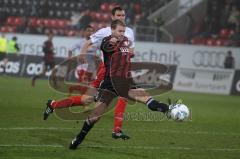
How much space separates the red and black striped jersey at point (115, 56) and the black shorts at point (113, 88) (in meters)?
0.12

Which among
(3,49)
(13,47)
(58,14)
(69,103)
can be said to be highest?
(58,14)

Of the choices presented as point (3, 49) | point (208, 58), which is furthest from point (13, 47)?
point (208, 58)

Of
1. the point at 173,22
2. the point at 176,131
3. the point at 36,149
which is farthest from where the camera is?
the point at 173,22

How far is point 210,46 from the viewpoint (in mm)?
31328

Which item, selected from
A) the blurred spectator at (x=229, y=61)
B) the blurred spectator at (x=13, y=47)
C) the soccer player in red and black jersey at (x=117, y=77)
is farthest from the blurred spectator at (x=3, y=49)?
the soccer player in red and black jersey at (x=117, y=77)

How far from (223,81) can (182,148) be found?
18.7 m

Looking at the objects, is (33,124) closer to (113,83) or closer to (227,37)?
(113,83)

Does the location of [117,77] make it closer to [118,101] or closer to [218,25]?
[118,101]

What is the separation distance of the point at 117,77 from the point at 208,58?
20740mm

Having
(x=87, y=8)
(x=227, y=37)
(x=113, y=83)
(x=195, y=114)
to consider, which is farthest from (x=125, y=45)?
(x=87, y=8)

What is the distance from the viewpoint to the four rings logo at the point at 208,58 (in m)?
31.1

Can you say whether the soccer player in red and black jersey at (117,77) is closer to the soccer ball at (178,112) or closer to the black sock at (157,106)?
the black sock at (157,106)

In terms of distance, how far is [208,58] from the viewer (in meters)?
31.3

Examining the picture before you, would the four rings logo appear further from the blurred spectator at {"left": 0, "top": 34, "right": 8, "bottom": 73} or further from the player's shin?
the player's shin
